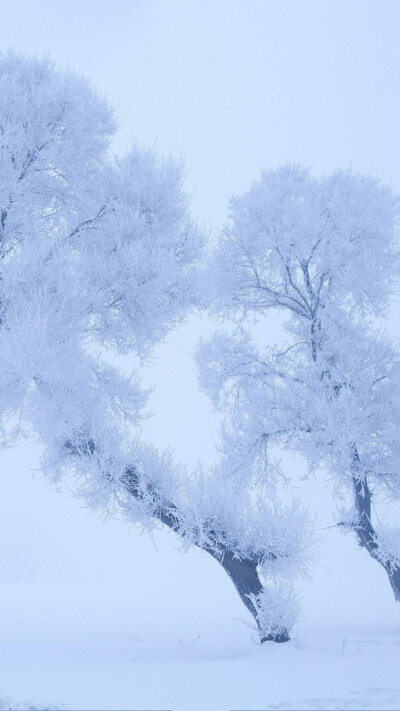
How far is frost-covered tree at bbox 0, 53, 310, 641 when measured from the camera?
25.8ft

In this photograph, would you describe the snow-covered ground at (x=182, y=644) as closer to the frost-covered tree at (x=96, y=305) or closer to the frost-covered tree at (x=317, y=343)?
the frost-covered tree at (x=96, y=305)

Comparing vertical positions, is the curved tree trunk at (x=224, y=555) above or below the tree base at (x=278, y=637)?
above

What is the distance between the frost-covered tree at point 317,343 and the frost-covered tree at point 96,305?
1681 millimetres

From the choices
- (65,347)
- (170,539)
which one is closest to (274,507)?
(65,347)

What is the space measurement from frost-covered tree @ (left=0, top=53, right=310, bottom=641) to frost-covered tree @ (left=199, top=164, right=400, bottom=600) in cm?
168

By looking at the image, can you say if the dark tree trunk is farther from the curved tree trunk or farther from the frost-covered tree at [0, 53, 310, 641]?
the curved tree trunk

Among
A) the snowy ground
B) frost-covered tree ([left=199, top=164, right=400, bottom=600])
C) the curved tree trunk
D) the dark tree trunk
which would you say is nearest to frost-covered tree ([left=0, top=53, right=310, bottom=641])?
the curved tree trunk

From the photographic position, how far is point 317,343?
35.3 ft

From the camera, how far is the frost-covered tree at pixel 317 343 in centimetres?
984

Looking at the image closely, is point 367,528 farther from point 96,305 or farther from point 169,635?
point 96,305

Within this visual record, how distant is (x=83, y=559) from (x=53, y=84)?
819 inches

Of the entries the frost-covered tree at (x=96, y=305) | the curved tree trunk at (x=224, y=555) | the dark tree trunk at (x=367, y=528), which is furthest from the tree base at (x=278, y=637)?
the dark tree trunk at (x=367, y=528)

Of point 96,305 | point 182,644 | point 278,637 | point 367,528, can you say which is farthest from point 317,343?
point 182,644

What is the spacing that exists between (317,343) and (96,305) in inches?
157
